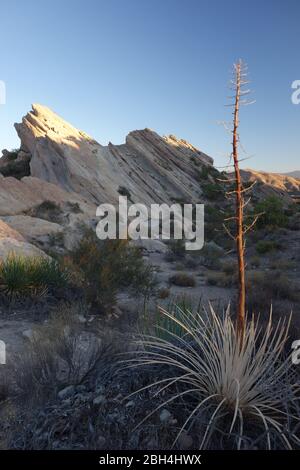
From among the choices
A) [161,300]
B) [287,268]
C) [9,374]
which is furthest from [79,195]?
[9,374]

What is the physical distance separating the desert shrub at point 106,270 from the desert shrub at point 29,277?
356mm

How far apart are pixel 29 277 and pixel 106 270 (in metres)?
1.56

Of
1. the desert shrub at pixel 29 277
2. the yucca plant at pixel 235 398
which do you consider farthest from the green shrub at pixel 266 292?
the yucca plant at pixel 235 398

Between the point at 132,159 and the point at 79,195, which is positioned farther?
the point at 132,159

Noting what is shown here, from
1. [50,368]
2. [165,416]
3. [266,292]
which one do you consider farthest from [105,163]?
[165,416]

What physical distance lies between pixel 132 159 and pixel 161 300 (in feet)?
91.2

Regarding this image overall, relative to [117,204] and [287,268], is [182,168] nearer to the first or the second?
[117,204]

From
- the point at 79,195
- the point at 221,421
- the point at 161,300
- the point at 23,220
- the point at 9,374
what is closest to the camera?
the point at 221,421

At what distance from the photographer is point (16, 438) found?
136 inches

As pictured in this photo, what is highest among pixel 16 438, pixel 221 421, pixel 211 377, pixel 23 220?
pixel 23 220

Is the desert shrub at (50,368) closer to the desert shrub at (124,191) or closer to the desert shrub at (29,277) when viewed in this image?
the desert shrub at (29,277)

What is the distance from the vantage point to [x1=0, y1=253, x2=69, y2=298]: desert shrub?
8.34 meters

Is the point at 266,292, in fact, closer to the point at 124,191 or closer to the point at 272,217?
the point at 272,217

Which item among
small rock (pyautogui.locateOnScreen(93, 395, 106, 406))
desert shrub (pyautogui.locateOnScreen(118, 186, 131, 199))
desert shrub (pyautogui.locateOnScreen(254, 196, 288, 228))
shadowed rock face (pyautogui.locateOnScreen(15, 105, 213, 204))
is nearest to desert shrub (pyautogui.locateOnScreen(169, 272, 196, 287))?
small rock (pyautogui.locateOnScreen(93, 395, 106, 406))
